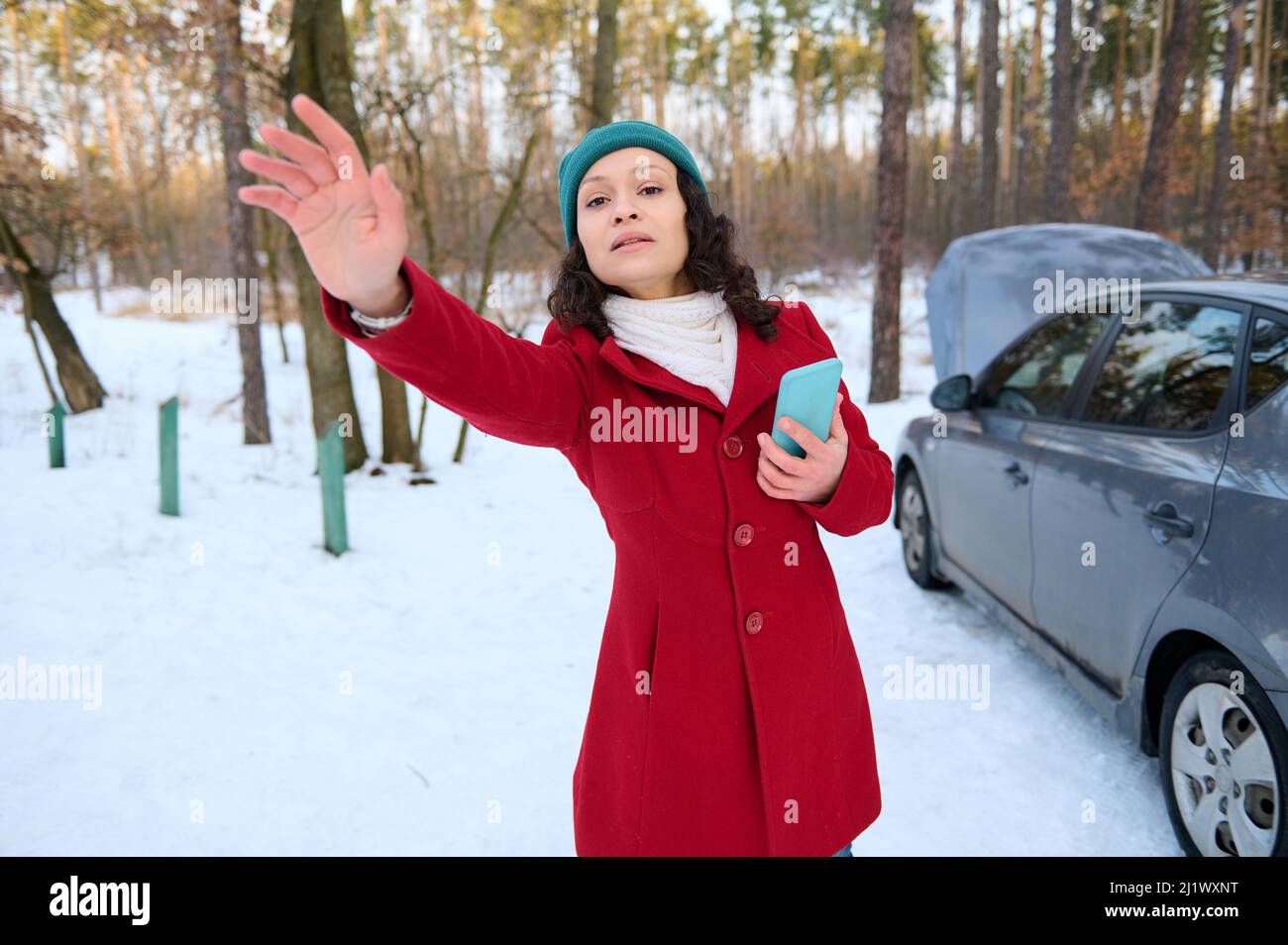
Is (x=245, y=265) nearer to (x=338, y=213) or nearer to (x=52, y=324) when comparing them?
(x=52, y=324)

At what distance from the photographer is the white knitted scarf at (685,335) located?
1390 millimetres

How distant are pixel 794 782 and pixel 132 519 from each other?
18.8 feet

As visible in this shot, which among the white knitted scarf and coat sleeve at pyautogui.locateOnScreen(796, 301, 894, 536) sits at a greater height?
the white knitted scarf

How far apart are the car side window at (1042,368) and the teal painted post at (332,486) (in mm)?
4111

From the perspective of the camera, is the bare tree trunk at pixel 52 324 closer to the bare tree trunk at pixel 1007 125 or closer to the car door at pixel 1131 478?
the car door at pixel 1131 478

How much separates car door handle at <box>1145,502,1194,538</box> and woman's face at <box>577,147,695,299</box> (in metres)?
1.76

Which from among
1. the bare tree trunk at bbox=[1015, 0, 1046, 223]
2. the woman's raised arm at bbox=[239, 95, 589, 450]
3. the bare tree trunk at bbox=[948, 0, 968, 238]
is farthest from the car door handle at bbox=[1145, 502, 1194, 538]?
the bare tree trunk at bbox=[1015, 0, 1046, 223]

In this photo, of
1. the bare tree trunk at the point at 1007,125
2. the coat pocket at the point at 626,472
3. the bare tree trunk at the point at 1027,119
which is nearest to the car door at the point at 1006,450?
the coat pocket at the point at 626,472

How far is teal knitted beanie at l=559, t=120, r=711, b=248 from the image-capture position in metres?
1.51

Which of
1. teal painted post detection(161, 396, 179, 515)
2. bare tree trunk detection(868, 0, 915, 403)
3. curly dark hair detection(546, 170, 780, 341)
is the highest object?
bare tree trunk detection(868, 0, 915, 403)

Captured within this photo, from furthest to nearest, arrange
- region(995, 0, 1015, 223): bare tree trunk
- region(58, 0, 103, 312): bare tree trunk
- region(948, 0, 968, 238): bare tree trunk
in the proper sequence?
region(995, 0, 1015, 223): bare tree trunk < region(948, 0, 968, 238): bare tree trunk < region(58, 0, 103, 312): bare tree trunk

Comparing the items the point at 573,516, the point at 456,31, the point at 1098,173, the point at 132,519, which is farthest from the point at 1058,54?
the point at 456,31

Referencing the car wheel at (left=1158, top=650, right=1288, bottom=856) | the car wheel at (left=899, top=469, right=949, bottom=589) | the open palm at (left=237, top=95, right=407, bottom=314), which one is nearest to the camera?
the open palm at (left=237, top=95, right=407, bottom=314)

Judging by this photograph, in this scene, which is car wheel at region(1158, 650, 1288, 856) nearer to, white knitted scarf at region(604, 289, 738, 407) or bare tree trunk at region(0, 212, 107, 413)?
white knitted scarf at region(604, 289, 738, 407)
